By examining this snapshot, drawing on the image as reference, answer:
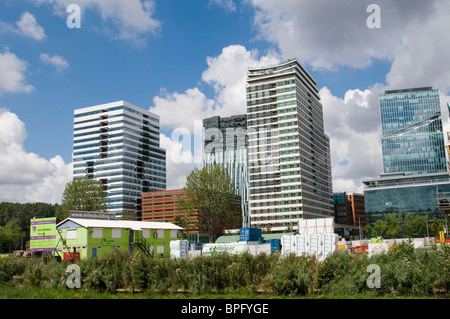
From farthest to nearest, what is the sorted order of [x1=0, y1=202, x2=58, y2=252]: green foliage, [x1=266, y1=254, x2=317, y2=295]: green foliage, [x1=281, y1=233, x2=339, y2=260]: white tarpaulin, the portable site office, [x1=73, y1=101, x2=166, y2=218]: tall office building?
1. [x1=73, y1=101, x2=166, y2=218]: tall office building
2. [x1=0, y1=202, x2=58, y2=252]: green foliage
3. the portable site office
4. [x1=281, y1=233, x2=339, y2=260]: white tarpaulin
5. [x1=266, y1=254, x2=317, y2=295]: green foliage

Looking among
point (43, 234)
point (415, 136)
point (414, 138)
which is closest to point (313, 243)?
point (43, 234)

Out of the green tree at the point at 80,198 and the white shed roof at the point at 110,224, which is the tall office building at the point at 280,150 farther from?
the white shed roof at the point at 110,224

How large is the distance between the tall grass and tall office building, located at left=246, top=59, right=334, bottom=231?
107454mm

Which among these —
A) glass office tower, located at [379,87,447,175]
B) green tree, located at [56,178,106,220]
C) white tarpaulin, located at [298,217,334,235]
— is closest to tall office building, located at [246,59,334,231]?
green tree, located at [56,178,106,220]

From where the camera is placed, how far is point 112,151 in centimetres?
19000

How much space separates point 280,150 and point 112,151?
92248 mm

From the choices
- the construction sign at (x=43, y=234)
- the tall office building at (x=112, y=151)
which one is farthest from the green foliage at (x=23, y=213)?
the construction sign at (x=43, y=234)

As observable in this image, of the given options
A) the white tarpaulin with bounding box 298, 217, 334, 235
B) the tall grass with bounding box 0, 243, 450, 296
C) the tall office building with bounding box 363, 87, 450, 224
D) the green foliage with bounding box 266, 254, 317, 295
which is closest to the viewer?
the tall grass with bounding box 0, 243, 450, 296

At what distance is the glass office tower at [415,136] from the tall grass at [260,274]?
18700 centimetres

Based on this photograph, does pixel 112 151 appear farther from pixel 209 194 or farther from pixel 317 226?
pixel 317 226

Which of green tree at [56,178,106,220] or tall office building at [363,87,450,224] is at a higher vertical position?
tall office building at [363,87,450,224]

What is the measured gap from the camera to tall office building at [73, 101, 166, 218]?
186m

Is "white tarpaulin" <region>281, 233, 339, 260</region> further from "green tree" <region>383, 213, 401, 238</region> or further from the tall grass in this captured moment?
"green tree" <region>383, 213, 401, 238</region>
